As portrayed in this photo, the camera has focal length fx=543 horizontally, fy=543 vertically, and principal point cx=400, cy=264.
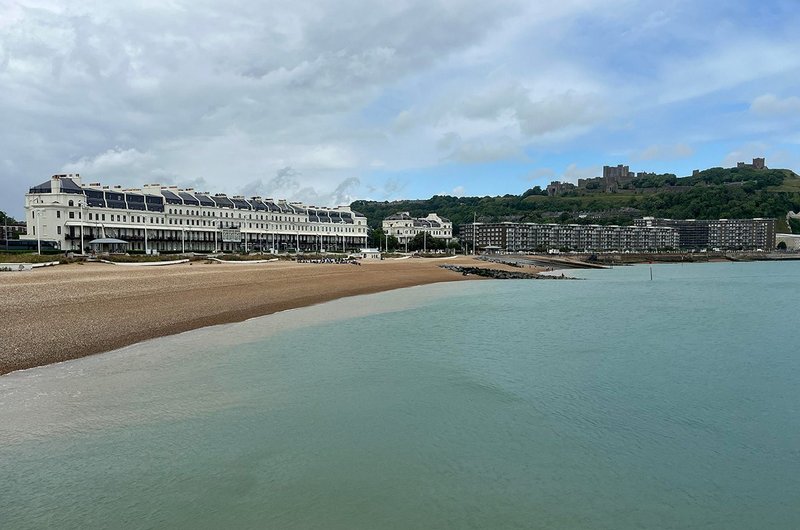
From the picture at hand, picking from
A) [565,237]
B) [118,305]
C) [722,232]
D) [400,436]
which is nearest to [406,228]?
[565,237]

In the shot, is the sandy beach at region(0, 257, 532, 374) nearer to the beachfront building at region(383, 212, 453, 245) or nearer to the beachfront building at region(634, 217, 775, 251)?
the beachfront building at region(383, 212, 453, 245)

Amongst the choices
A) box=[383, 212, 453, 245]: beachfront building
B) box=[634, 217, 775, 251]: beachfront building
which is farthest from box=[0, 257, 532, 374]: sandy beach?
box=[634, 217, 775, 251]: beachfront building

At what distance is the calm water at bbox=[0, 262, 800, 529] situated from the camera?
6824 millimetres

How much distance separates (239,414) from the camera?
10.1m

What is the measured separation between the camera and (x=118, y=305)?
20.8 meters

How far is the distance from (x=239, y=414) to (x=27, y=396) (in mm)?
4184

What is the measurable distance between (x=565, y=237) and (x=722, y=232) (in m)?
60.8

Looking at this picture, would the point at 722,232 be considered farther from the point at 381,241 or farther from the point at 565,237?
the point at 381,241

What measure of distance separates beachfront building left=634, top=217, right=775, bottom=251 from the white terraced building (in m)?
126

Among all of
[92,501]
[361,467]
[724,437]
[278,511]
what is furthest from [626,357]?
[92,501]

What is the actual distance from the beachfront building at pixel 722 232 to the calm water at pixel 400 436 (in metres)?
190

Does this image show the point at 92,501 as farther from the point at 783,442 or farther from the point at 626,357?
the point at 626,357

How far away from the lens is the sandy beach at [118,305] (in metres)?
14.5

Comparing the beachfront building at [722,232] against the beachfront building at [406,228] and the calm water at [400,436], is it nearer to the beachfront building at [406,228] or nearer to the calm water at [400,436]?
the beachfront building at [406,228]
